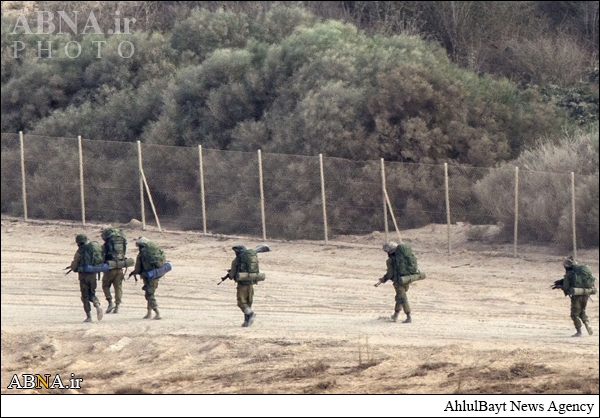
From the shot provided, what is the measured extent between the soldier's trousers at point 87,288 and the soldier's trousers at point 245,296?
258 centimetres

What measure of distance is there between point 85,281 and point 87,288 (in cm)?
14

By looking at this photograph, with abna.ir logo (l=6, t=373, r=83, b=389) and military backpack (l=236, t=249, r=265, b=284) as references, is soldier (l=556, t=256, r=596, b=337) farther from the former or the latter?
abna.ir logo (l=6, t=373, r=83, b=389)

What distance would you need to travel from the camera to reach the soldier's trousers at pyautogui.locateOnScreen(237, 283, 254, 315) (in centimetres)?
1855

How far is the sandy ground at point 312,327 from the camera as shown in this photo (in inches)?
636

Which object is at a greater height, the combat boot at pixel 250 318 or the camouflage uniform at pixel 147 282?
the camouflage uniform at pixel 147 282

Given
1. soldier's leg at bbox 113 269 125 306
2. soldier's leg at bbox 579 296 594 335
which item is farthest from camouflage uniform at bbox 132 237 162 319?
soldier's leg at bbox 579 296 594 335

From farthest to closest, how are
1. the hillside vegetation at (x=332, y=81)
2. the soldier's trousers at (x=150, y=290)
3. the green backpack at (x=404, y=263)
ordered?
the hillside vegetation at (x=332, y=81) < the soldier's trousers at (x=150, y=290) < the green backpack at (x=404, y=263)

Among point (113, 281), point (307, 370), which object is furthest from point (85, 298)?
point (307, 370)

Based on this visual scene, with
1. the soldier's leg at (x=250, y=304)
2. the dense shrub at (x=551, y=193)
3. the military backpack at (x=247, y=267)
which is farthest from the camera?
the dense shrub at (x=551, y=193)

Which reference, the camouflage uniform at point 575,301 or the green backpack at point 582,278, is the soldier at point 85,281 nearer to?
the camouflage uniform at point 575,301

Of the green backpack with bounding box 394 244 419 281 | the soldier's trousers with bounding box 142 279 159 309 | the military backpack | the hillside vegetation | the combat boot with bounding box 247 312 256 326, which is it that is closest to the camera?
the military backpack

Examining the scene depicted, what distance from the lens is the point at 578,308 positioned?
1778cm

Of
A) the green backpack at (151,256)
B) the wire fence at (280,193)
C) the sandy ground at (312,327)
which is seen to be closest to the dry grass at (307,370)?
the sandy ground at (312,327)

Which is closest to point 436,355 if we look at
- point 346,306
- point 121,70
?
point 346,306
